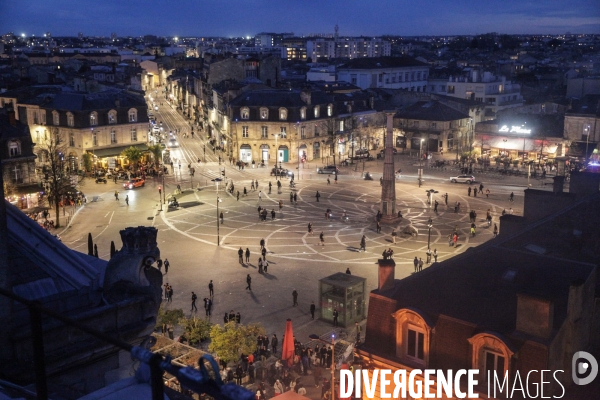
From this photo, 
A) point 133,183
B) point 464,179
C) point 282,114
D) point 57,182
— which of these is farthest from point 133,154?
point 464,179

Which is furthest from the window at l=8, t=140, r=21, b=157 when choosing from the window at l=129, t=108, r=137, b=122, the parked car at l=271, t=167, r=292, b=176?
the parked car at l=271, t=167, r=292, b=176

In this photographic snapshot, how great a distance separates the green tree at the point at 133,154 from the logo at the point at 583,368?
188ft

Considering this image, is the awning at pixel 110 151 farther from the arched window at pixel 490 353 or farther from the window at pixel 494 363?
the window at pixel 494 363

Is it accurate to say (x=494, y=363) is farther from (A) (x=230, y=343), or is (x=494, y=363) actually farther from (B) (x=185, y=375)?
(B) (x=185, y=375)

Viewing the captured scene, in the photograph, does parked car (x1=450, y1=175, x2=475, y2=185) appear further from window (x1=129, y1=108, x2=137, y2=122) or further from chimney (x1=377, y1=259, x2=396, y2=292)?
chimney (x1=377, y1=259, x2=396, y2=292)

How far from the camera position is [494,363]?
1586 centimetres

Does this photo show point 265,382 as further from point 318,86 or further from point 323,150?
point 318,86

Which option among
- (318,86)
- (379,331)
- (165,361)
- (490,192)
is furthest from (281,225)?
(318,86)

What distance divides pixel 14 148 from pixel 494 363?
4471cm

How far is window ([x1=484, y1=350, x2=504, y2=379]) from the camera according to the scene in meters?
15.7

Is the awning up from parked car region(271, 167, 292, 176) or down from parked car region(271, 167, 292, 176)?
up

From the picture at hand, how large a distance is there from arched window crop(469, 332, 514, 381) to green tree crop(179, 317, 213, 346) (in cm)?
1267

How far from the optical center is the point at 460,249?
41.6 m

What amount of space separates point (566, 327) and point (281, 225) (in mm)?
32867
